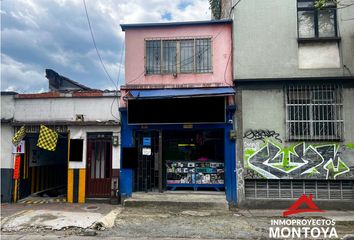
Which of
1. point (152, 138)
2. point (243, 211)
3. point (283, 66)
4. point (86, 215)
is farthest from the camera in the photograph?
point (152, 138)

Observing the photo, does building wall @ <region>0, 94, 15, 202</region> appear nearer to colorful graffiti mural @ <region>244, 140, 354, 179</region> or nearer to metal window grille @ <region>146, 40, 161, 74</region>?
metal window grille @ <region>146, 40, 161, 74</region>

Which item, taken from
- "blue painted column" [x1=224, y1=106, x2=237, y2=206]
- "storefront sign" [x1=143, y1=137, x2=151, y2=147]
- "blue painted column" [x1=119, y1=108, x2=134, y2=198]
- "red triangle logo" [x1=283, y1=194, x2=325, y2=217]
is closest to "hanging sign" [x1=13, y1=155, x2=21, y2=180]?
"blue painted column" [x1=119, y1=108, x2=134, y2=198]

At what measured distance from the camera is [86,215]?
9.59 metres

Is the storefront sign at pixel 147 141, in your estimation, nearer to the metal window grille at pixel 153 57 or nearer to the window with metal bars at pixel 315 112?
the metal window grille at pixel 153 57

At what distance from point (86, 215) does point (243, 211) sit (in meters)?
5.11

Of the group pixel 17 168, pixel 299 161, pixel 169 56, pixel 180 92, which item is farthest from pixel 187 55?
pixel 17 168

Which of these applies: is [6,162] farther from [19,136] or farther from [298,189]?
[298,189]

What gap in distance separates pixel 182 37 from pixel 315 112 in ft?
18.4

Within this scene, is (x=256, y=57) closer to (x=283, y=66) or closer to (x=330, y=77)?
(x=283, y=66)

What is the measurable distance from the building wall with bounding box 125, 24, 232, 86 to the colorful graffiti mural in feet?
9.25

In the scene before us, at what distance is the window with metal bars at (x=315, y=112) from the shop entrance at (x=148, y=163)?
193 inches

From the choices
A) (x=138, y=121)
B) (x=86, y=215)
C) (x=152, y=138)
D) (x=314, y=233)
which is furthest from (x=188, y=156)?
(x=314, y=233)

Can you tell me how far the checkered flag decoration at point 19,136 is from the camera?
1195cm

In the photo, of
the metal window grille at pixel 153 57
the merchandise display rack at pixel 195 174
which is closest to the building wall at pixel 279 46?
the metal window grille at pixel 153 57
